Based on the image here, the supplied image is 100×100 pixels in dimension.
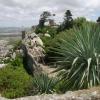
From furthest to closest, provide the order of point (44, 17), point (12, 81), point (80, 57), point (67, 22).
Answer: point (44, 17) → point (67, 22) → point (12, 81) → point (80, 57)

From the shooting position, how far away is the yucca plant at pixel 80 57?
10445mm

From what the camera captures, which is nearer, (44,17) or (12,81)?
(12,81)

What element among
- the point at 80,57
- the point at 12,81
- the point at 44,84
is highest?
the point at 80,57

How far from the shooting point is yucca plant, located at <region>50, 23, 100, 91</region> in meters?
10.4

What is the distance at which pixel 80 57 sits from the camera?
1077 centimetres

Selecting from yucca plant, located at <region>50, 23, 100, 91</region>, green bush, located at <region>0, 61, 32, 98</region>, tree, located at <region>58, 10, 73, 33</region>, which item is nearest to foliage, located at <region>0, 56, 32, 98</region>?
green bush, located at <region>0, 61, 32, 98</region>

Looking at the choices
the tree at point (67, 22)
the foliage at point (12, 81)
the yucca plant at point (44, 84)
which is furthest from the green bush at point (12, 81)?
the tree at point (67, 22)

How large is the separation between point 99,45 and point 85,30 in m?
0.63

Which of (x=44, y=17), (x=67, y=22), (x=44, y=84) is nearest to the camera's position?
(x=44, y=84)

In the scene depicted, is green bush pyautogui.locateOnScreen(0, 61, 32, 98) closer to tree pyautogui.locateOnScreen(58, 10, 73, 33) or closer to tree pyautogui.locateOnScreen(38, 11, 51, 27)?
tree pyautogui.locateOnScreen(58, 10, 73, 33)

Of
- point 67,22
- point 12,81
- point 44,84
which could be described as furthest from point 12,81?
point 67,22

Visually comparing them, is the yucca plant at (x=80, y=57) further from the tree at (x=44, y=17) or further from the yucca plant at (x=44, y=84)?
the tree at (x=44, y=17)

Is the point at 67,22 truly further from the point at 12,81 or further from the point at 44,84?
the point at 44,84

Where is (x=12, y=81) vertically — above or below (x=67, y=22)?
below
